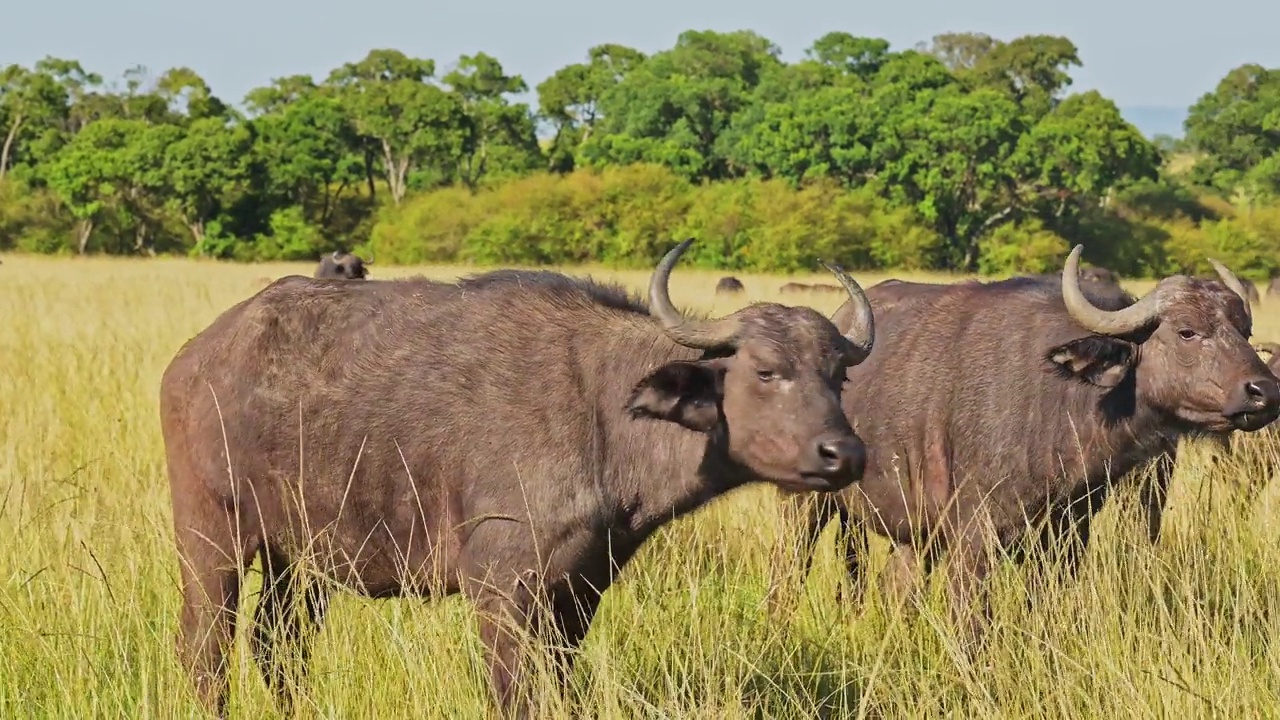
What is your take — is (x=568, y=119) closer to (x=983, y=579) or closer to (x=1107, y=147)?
(x=1107, y=147)

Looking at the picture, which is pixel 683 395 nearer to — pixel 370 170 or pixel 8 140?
pixel 370 170

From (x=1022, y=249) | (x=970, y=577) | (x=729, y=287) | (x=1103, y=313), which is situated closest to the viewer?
(x=970, y=577)

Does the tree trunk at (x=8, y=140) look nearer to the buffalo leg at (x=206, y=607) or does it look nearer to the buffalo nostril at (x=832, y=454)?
the buffalo leg at (x=206, y=607)

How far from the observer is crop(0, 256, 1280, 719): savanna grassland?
459cm

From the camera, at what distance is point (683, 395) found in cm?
477

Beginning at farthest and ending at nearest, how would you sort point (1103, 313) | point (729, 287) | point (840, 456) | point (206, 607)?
1. point (729, 287)
2. point (1103, 313)
3. point (206, 607)
4. point (840, 456)

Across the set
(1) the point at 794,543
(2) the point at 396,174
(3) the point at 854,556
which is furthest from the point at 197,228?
(1) the point at 794,543

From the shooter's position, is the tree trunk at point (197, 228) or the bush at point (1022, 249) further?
the tree trunk at point (197, 228)

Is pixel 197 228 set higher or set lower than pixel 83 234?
higher

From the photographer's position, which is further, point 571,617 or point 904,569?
point 904,569

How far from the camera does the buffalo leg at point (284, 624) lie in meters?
4.77

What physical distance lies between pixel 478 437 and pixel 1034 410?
2.69m

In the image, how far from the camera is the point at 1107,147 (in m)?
63.1

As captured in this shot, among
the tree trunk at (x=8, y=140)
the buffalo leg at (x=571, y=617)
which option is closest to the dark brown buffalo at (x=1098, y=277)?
the buffalo leg at (x=571, y=617)
